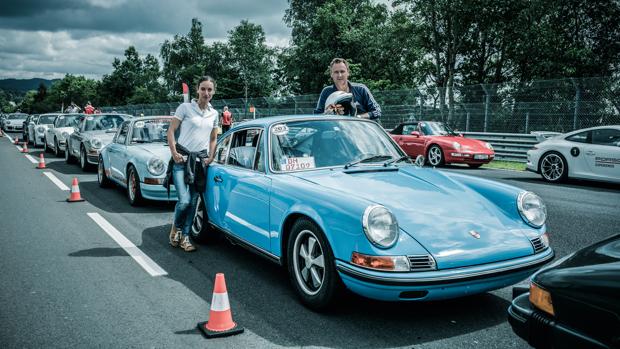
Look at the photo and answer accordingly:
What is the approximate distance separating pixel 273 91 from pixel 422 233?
6876cm

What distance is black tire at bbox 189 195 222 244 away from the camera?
5672mm

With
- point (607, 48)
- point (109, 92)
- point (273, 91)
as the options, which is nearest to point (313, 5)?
point (273, 91)

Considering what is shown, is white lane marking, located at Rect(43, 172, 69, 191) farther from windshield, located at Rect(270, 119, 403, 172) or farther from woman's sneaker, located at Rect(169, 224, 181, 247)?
windshield, located at Rect(270, 119, 403, 172)

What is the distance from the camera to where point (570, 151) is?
11266 millimetres

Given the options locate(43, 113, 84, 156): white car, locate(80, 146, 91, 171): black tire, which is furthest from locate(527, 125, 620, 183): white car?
locate(43, 113, 84, 156): white car

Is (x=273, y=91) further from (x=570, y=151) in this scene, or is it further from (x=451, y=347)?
(x=451, y=347)

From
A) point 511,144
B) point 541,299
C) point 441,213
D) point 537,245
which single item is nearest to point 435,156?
point 511,144

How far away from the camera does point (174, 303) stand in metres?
4.01

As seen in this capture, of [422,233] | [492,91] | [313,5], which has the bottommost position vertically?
[422,233]

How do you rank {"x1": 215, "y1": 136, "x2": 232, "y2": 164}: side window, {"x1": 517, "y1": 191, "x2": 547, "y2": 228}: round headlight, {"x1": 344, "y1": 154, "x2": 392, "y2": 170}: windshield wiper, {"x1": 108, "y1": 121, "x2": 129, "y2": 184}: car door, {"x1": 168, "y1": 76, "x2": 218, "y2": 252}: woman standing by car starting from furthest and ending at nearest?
1. {"x1": 108, "y1": 121, "x2": 129, "y2": 184}: car door
2. {"x1": 168, "y1": 76, "x2": 218, "y2": 252}: woman standing by car
3. {"x1": 215, "y1": 136, "x2": 232, "y2": 164}: side window
4. {"x1": 344, "y1": 154, "x2": 392, "y2": 170}: windshield wiper
5. {"x1": 517, "y1": 191, "x2": 547, "y2": 228}: round headlight

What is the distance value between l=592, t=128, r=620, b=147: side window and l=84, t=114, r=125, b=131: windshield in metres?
11.3

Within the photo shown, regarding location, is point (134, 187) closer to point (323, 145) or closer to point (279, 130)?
point (279, 130)

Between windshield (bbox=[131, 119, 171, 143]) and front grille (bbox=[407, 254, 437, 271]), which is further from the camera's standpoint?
windshield (bbox=[131, 119, 171, 143])

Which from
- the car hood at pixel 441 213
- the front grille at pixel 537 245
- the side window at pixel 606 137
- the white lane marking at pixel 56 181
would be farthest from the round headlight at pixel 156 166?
the side window at pixel 606 137
